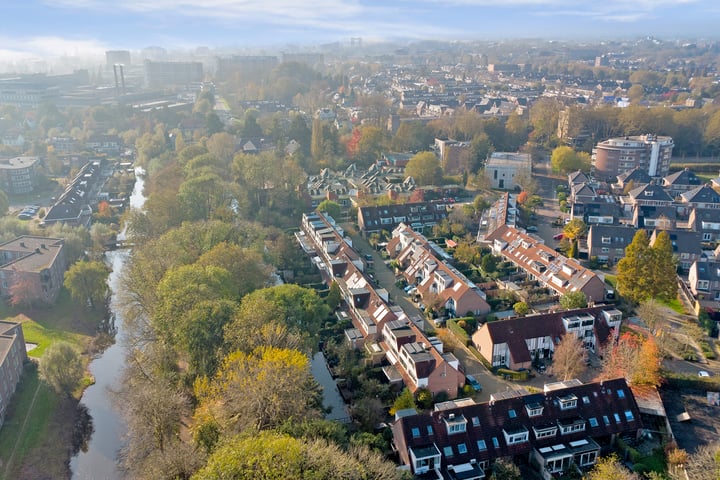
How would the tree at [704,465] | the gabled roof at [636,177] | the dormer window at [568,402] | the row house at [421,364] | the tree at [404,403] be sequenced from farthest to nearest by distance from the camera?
the gabled roof at [636,177] → the row house at [421,364] → the tree at [404,403] → the dormer window at [568,402] → the tree at [704,465]

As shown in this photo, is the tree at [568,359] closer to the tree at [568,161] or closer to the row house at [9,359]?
the row house at [9,359]

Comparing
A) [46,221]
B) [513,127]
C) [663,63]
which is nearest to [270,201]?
[46,221]

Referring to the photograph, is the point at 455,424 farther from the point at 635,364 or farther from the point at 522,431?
the point at 635,364

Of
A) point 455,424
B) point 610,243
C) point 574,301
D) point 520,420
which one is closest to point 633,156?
point 610,243

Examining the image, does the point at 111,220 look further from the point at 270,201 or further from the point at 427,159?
the point at 427,159

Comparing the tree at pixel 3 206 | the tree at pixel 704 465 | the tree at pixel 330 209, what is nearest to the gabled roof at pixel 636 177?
the tree at pixel 330 209

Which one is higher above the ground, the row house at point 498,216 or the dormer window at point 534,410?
the row house at point 498,216

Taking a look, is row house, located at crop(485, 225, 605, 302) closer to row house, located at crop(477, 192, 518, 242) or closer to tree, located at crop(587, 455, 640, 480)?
row house, located at crop(477, 192, 518, 242)
